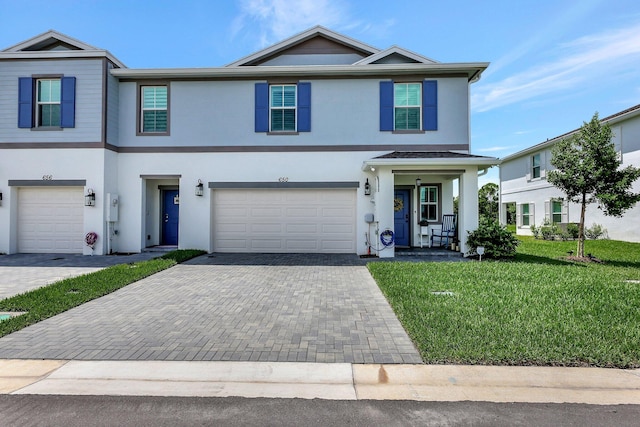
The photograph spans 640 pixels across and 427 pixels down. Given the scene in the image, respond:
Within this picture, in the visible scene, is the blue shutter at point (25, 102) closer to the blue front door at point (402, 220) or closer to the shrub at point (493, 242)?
the blue front door at point (402, 220)

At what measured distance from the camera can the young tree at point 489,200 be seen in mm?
29844

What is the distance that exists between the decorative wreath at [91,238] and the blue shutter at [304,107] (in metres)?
7.72

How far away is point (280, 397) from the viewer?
3.14 meters

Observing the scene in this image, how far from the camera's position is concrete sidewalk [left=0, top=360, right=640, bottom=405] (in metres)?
3.18

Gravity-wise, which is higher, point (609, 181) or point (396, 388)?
point (609, 181)

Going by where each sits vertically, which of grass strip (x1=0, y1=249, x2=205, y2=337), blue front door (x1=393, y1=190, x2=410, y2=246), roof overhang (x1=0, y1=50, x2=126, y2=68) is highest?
roof overhang (x1=0, y1=50, x2=126, y2=68)

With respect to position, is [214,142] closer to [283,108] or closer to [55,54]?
[283,108]

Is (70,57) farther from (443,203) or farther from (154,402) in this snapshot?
(443,203)

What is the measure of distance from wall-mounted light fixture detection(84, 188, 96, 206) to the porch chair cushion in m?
11.8

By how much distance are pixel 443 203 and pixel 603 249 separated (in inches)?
245

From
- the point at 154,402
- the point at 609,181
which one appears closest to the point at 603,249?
the point at 609,181

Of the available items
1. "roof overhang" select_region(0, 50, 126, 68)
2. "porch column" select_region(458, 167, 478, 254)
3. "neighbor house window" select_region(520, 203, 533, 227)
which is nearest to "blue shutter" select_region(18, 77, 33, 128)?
"roof overhang" select_region(0, 50, 126, 68)

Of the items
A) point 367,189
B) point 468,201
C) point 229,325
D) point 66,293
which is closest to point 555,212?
point 468,201

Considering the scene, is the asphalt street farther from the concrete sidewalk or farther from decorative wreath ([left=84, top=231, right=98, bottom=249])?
decorative wreath ([left=84, top=231, right=98, bottom=249])
